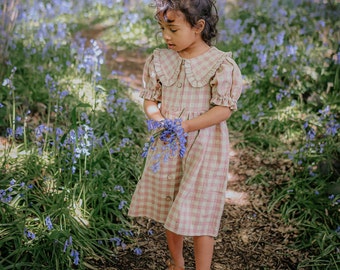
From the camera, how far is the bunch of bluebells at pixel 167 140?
208 cm

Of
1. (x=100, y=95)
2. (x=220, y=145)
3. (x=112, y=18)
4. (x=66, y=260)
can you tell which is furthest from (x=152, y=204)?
(x=112, y=18)

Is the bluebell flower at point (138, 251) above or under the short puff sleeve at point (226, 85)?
under

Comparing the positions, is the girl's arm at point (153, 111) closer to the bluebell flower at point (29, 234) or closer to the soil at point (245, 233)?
the bluebell flower at point (29, 234)

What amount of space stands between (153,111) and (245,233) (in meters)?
1.34

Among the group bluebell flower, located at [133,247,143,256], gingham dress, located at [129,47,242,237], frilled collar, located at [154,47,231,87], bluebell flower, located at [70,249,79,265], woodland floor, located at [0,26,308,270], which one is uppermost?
frilled collar, located at [154,47,231,87]

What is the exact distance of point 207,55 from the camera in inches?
89.2

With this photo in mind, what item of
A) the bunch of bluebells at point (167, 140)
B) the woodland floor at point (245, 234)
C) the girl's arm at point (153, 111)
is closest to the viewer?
the bunch of bluebells at point (167, 140)

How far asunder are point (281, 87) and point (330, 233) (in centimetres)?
192

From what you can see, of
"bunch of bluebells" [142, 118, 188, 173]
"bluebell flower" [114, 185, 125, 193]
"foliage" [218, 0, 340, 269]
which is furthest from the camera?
"foliage" [218, 0, 340, 269]

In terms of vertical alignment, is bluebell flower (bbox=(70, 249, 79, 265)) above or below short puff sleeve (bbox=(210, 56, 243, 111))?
below

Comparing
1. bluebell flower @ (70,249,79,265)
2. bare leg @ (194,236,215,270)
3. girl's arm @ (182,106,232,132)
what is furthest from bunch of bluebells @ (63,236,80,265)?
girl's arm @ (182,106,232,132)

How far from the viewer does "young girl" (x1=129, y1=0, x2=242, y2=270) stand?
7.19 feet

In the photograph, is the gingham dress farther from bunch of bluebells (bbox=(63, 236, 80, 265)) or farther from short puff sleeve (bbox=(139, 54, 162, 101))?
bunch of bluebells (bbox=(63, 236, 80, 265))

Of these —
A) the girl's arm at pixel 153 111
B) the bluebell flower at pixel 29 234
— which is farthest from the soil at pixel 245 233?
the girl's arm at pixel 153 111
